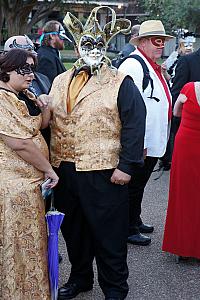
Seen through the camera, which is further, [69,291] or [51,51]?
[51,51]

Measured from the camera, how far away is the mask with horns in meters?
3.36

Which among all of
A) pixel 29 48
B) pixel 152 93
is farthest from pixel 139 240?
pixel 29 48

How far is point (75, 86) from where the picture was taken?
3.41 m

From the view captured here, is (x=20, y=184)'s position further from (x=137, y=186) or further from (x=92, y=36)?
(x=137, y=186)

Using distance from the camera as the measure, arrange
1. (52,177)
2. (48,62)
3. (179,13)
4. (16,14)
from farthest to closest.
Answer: (16,14) → (179,13) → (48,62) → (52,177)

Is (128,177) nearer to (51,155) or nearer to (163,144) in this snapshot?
(51,155)

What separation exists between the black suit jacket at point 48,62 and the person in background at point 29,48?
174 centimetres

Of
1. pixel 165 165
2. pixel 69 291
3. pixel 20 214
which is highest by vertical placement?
pixel 20 214

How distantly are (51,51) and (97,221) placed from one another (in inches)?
119

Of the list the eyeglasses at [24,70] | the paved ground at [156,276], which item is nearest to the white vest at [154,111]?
the paved ground at [156,276]

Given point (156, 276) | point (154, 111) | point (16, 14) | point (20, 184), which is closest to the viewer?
point (20, 184)

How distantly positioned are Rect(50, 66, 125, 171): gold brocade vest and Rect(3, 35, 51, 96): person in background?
1.39 feet

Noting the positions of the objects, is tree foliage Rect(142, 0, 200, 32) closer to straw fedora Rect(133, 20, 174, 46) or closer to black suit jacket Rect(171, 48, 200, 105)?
black suit jacket Rect(171, 48, 200, 105)

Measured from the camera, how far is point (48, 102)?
11.0ft
